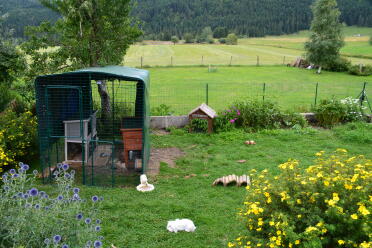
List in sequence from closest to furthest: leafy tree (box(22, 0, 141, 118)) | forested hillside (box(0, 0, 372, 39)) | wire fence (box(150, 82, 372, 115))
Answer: leafy tree (box(22, 0, 141, 118)) → wire fence (box(150, 82, 372, 115)) → forested hillside (box(0, 0, 372, 39))

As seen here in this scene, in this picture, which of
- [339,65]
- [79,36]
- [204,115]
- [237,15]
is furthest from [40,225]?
[237,15]

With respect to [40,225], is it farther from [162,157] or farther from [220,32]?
[220,32]

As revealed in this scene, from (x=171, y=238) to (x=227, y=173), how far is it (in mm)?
3178

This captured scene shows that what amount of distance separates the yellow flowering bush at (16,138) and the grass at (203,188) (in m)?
1.37

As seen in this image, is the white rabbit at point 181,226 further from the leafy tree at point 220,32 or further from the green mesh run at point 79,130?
the leafy tree at point 220,32

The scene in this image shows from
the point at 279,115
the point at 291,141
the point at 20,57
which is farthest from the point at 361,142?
the point at 20,57

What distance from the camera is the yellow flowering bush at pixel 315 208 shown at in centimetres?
351

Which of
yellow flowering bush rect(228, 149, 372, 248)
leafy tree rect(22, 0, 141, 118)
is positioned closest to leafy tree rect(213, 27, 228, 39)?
leafy tree rect(22, 0, 141, 118)

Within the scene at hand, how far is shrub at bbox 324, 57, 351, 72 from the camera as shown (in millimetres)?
32478

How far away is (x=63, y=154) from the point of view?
886 centimetres

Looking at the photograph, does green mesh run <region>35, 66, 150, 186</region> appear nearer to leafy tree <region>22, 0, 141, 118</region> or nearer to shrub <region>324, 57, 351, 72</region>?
leafy tree <region>22, 0, 141, 118</region>

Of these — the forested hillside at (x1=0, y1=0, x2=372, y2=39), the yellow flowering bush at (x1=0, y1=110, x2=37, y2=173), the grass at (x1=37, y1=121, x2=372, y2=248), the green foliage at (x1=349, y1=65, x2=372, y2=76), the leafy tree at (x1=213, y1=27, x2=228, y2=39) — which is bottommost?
the grass at (x1=37, y1=121, x2=372, y2=248)

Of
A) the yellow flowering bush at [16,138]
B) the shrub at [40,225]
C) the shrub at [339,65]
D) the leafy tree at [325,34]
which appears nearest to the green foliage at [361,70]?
the shrub at [339,65]

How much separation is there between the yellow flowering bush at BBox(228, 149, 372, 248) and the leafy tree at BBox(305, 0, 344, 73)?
Result: 29.7 meters
